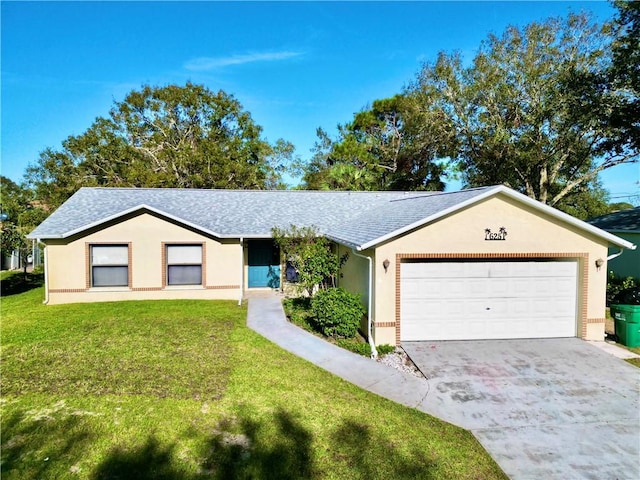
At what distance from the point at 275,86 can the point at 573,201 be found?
105ft

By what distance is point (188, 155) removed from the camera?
1244 inches

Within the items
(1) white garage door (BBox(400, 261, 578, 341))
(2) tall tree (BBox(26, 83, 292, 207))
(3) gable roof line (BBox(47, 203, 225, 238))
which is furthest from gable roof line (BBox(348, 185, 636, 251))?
(2) tall tree (BBox(26, 83, 292, 207))

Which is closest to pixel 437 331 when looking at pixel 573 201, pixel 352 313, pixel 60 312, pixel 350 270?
pixel 352 313

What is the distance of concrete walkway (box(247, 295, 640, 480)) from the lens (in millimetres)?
5121

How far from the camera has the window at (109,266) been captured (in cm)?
1469

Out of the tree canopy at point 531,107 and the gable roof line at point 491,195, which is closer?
the gable roof line at point 491,195

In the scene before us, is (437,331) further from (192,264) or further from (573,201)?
(573,201)

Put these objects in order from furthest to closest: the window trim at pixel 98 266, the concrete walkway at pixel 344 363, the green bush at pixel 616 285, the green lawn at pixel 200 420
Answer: the window trim at pixel 98 266 < the green bush at pixel 616 285 < the concrete walkway at pixel 344 363 < the green lawn at pixel 200 420

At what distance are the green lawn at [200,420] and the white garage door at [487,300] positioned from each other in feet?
11.7

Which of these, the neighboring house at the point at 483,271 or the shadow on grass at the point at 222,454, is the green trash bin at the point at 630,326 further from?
the shadow on grass at the point at 222,454

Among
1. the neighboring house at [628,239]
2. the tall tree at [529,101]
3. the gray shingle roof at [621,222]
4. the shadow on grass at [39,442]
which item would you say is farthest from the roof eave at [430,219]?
the tall tree at [529,101]

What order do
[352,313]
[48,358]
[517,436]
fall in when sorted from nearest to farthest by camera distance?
1. [517,436]
2. [48,358]
3. [352,313]

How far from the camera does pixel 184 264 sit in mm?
15188

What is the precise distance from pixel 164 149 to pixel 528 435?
1333 inches
